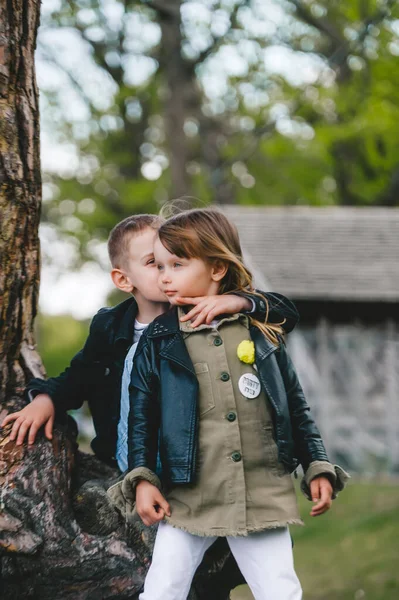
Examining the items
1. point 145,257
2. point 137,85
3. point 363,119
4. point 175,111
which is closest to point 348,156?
point 363,119

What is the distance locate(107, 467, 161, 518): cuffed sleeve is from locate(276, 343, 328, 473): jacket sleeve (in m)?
0.57

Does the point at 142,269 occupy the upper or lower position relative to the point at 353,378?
upper

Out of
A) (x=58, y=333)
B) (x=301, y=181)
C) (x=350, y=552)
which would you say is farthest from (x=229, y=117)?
(x=58, y=333)

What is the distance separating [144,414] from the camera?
2.89 metres

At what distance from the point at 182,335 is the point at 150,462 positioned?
485mm

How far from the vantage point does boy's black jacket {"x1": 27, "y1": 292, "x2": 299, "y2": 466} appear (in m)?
3.30

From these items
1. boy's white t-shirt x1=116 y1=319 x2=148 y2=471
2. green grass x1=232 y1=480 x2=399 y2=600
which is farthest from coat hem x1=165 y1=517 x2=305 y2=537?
green grass x1=232 y1=480 x2=399 y2=600

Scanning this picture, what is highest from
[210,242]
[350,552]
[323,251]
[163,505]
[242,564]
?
[210,242]

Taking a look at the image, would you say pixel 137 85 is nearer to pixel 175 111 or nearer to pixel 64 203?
pixel 64 203

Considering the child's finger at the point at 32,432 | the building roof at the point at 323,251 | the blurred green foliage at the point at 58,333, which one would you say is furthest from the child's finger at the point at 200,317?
the blurred green foliage at the point at 58,333

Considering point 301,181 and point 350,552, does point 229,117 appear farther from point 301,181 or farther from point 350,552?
point 350,552

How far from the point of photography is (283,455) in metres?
2.91

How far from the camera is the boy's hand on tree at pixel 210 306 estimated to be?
2.95 metres

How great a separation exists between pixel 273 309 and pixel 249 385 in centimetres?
34
